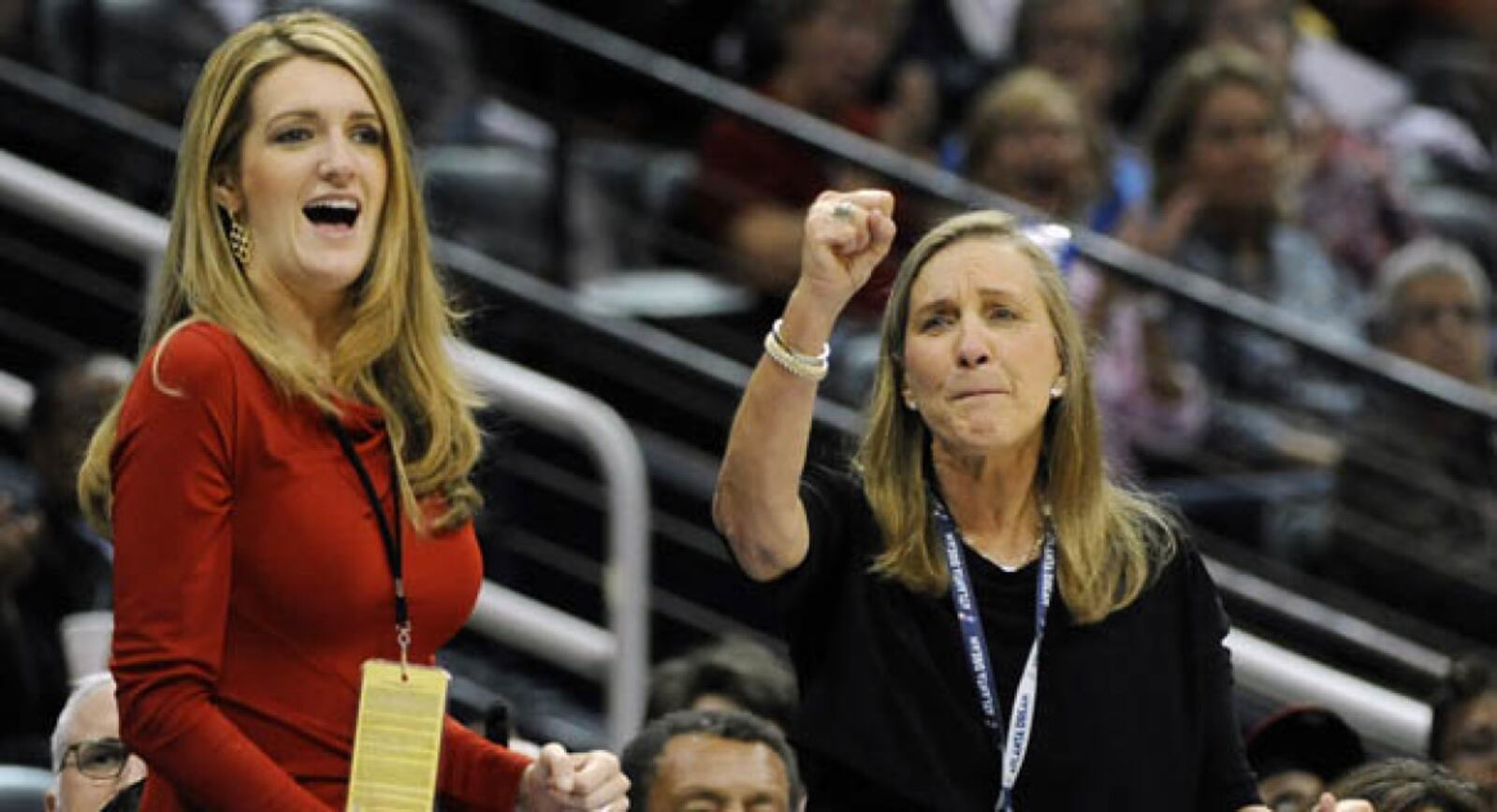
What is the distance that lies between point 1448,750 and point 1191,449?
78.9 inches

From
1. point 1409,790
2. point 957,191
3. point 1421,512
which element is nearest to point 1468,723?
point 1409,790

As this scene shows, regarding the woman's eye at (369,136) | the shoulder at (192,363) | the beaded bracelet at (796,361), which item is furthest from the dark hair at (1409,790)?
the shoulder at (192,363)

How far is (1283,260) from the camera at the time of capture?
809cm

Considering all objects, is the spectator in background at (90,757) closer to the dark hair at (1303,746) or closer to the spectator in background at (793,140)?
the dark hair at (1303,746)

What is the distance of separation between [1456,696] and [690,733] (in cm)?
153

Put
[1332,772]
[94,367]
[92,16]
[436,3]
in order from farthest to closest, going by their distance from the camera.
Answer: [436,3] < [92,16] < [94,367] < [1332,772]

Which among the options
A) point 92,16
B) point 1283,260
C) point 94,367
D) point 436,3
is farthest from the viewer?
point 1283,260

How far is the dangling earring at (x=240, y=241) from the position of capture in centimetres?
362

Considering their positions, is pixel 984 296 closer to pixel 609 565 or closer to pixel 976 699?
pixel 976 699

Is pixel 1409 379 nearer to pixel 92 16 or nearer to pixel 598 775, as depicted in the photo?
pixel 92 16

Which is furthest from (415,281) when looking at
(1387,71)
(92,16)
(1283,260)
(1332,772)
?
(1387,71)

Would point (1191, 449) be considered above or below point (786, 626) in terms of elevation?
below

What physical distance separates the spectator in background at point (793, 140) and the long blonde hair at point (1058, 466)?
3.26 meters

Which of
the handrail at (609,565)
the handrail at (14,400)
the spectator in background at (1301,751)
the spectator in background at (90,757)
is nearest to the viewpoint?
the spectator in background at (90,757)
